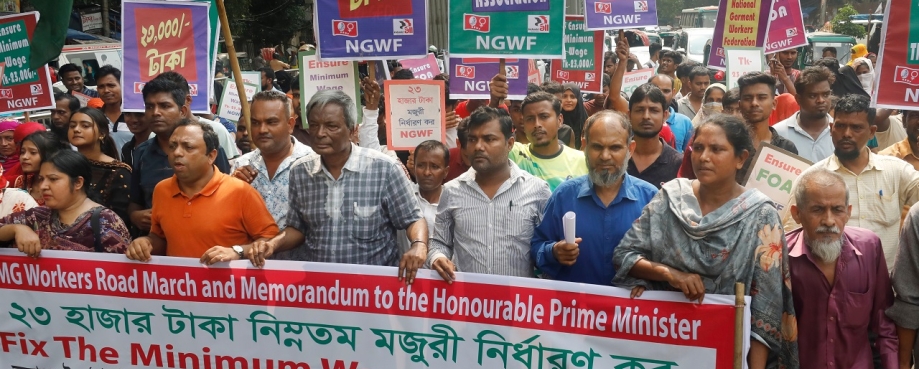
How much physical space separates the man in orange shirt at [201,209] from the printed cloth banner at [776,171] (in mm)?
2443

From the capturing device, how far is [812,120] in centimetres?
588

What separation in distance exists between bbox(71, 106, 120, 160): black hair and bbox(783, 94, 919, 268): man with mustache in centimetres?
392

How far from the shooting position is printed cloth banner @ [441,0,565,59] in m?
6.14

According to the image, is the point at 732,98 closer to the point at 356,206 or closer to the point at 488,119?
the point at 488,119

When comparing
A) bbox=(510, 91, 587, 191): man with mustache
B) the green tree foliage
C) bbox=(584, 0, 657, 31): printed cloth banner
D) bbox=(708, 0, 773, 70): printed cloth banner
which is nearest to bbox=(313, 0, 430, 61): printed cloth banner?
bbox=(510, 91, 587, 191): man with mustache

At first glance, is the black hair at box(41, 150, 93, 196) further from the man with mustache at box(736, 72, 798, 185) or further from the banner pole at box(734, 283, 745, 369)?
the man with mustache at box(736, 72, 798, 185)

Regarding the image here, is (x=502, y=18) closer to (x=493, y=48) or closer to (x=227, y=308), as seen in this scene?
(x=493, y=48)

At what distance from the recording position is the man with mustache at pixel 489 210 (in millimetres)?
4113

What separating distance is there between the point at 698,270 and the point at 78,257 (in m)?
2.86

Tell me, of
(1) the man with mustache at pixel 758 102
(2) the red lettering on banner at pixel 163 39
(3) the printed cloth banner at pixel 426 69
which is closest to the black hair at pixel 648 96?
(1) the man with mustache at pixel 758 102

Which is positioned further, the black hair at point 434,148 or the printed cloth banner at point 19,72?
the printed cloth banner at point 19,72

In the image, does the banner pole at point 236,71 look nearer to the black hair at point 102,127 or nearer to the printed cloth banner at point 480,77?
the black hair at point 102,127

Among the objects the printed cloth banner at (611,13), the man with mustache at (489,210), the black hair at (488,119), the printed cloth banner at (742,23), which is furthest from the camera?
the printed cloth banner at (742,23)

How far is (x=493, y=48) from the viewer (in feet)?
20.3
